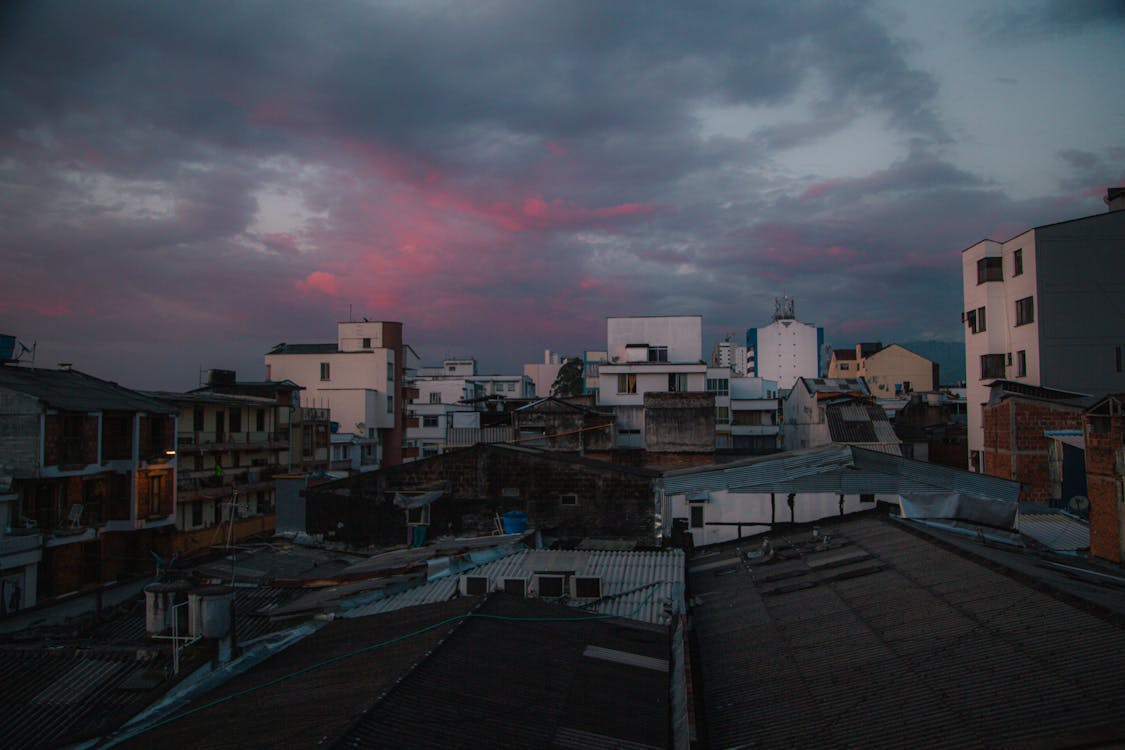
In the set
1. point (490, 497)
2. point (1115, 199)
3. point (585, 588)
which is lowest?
point (585, 588)

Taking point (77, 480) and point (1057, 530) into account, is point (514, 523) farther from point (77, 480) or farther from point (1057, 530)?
point (77, 480)

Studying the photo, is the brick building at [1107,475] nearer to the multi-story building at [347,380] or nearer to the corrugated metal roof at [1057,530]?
the corrugated metal roof at [1057,530]

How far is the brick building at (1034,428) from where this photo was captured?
31.0 m

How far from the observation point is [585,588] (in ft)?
48.2

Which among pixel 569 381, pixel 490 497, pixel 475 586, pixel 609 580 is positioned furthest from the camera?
pixel 569 381

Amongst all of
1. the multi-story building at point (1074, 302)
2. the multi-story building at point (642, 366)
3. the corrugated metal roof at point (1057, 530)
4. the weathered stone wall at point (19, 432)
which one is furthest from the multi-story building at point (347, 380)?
the corrugated metal roof at point (1057, 530)

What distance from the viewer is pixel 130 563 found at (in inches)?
1252

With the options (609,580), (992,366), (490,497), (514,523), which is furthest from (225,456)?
(992,366)

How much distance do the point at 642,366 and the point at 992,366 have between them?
2013 cm

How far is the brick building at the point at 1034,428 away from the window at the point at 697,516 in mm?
17682

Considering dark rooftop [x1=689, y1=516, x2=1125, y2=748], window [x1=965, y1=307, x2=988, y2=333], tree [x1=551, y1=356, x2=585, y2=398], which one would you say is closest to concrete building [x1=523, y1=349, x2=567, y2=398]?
tree [x1=551, y1=356, x2=585, y2=398]

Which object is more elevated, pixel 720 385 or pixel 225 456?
pixel 720 385

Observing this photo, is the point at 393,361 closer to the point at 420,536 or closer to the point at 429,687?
the point at 420,536

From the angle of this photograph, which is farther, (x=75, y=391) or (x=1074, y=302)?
(x=1074, y=302)
